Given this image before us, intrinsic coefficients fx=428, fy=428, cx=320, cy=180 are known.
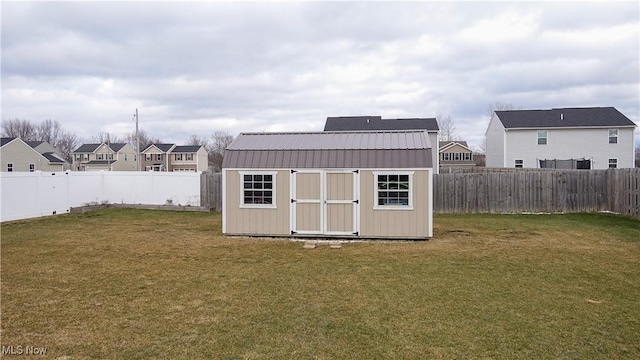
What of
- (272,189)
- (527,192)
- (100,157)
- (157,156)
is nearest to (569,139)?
(527,192)

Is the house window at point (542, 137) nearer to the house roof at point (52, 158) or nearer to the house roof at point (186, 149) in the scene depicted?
the house roof at point (186, 149)

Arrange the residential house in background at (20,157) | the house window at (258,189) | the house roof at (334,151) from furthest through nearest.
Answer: the residential house in background at (20,157)
the house window at (258,189)
the house roof at (334,151)

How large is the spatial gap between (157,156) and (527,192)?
178 ft

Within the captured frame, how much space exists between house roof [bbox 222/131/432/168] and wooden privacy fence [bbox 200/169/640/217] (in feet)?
20.9

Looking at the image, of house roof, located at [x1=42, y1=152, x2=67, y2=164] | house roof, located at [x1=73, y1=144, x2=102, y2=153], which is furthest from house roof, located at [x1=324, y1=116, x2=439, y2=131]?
house roof, located at [x1=73, y1=144, x2=102, y2=153]

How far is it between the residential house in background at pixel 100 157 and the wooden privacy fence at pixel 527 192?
50.6 m

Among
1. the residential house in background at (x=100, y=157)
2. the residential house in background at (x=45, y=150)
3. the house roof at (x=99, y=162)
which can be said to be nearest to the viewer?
the residential house in background at (x=45, y=150)

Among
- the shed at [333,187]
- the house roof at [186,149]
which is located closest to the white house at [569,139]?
the shed at [333,187]

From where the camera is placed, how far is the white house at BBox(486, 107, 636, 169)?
29797mm

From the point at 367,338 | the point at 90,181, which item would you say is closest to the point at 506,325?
the point at 367,338

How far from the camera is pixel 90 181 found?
701 inches

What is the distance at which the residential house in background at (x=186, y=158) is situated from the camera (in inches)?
2388

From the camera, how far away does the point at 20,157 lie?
43.4 meters

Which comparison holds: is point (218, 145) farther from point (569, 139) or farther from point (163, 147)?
point (569, 139)
